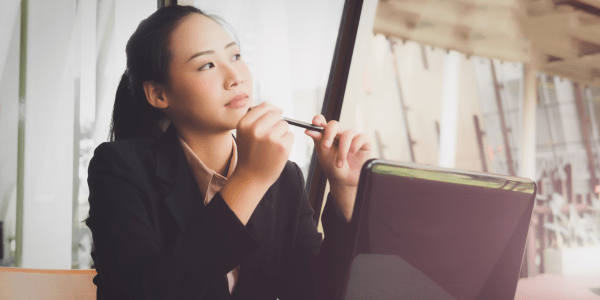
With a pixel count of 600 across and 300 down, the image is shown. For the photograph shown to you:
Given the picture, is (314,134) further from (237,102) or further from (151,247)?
(151,247)

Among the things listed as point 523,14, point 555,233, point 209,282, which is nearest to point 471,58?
point 523,14

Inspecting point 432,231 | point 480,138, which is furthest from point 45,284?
point 480,138

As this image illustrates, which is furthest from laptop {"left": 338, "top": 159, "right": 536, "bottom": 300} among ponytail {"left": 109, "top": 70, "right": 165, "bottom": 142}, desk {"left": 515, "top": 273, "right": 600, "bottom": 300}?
desk {"left": 515, "top": 273, "right": 600, "bottom": 300}

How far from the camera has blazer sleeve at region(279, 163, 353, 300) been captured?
73cm

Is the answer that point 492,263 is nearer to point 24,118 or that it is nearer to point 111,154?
point 111,154

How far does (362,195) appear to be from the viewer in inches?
17.0

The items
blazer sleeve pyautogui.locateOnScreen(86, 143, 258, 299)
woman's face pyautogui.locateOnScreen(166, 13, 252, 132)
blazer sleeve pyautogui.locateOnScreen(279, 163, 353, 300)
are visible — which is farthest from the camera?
woman's face pyautogui.locateOnScreen(166, 13, 252, 132)

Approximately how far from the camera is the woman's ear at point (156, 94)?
36.3 inches

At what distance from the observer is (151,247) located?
2.17 ft

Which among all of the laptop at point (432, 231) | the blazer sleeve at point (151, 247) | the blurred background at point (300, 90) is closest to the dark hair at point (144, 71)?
the blazer sleeve at point (151, 247)

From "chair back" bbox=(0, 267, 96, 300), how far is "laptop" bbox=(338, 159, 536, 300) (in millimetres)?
964

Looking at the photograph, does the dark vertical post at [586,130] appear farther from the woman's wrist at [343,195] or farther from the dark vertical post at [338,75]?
the woman's wrist at [343,195]

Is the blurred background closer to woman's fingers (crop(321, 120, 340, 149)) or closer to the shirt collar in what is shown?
the shirt collar

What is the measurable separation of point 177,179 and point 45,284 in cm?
58
